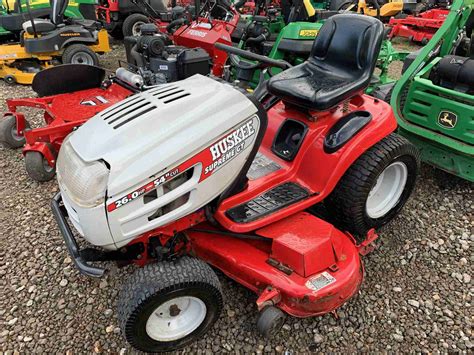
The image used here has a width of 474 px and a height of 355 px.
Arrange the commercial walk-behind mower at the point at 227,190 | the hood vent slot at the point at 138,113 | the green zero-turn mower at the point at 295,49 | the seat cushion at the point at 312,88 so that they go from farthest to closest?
the green zero-turn mower at the point at 295,49 → the seat cushion at the point at 312,88 → the hood vent slot at the point at 138,113 → the commercial walk-behind mower at the point at 227,190

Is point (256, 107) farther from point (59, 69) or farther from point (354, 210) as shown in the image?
point (59, 69)

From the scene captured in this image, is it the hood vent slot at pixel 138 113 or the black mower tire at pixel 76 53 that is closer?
the hood vent slot at pixel 138 113

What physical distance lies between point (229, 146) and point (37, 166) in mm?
2216

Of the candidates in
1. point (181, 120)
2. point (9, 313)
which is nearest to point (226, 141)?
point (181, 120)

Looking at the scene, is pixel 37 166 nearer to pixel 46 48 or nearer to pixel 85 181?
pixel 85 181

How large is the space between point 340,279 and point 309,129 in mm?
937

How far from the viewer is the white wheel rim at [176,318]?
6.50 ft

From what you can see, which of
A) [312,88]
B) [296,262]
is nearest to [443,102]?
[312,88]

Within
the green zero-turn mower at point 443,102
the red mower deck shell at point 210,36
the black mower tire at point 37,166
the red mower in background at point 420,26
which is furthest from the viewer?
the red mower in background at point 420,26

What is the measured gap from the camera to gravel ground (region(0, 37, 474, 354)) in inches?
84.8

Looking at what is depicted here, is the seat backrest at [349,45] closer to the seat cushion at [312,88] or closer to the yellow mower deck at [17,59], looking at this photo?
the seat cushion at [312,88]

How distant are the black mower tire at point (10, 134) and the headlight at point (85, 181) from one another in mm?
2719

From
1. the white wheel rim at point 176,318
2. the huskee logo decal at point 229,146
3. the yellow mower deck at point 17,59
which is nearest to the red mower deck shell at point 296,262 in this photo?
the white wheel rim at point 176,318

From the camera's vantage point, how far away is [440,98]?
3.15 m
